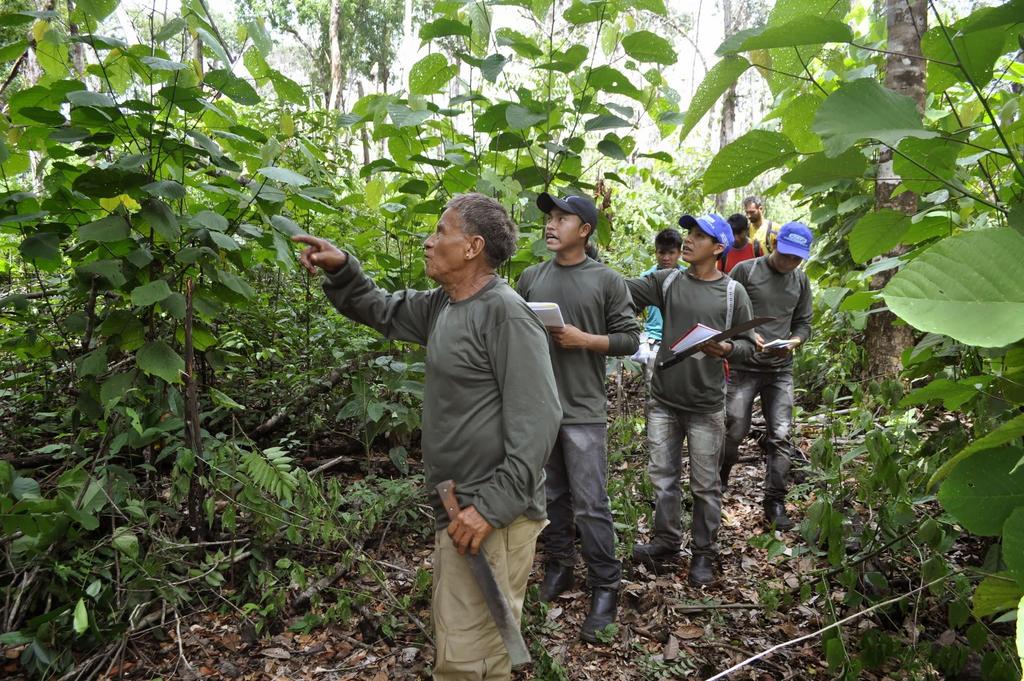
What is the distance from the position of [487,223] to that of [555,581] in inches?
87.1

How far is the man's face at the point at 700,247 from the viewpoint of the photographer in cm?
418

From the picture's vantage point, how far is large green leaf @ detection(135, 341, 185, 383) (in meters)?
2.83

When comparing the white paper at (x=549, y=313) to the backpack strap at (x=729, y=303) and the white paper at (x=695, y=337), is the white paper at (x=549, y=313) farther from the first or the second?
the backpack strap at (x=729, y=303)

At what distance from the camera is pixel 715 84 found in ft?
3.86

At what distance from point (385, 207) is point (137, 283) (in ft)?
4.76

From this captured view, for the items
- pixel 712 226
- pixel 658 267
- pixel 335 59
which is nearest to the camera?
pixel 712 226

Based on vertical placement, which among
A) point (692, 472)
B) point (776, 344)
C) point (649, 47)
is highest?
point (649, 47)

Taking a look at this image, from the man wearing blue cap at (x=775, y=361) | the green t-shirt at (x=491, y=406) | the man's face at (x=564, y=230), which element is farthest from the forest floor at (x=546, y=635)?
the man's face at (x=564, y=230)

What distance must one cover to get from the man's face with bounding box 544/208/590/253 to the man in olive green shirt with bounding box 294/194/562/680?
124 cm

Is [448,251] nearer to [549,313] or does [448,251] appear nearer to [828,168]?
[549,313]

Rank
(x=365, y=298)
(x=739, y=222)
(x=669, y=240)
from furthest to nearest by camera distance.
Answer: (x=739, y=222) < (x=669, y=240) < (x=365, y=298)

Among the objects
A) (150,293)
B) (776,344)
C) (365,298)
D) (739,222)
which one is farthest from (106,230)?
(739,222)

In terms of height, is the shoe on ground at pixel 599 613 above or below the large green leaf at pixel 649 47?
below

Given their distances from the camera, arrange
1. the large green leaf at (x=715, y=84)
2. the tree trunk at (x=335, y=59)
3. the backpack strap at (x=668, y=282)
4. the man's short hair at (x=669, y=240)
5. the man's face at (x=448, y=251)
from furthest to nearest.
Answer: the tree trunk at (x=335, y=59) → the man's short hair at (x=669, y=240) → the backpack strap at (x=668, y=282) → the man's face at (x=448, y=251) → the large green leaf at (x=715, y=84)
